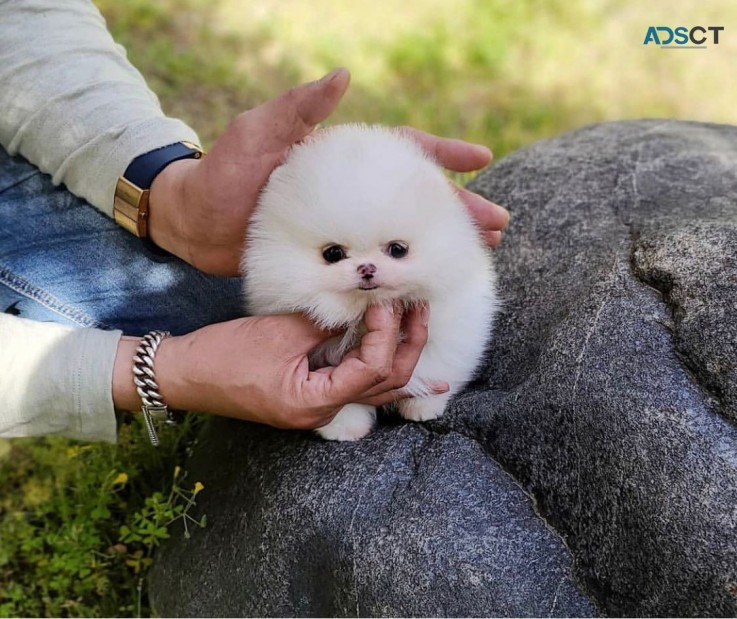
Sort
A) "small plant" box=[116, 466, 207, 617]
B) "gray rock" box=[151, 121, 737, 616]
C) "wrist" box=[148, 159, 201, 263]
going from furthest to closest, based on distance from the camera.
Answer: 1. "small plant" box=[116, 466, 207, 617]
2. "wrist" box=[148, 159, 201, 263]
3. "gray rock" box=[151, 121, 737, 616]

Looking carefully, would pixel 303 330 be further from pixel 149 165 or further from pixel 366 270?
pixel 149 165

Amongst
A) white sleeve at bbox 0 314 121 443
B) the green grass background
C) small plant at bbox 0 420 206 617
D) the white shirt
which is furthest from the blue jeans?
the green grass background

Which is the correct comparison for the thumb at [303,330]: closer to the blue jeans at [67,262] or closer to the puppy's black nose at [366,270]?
the puppy's black nose at [366,270]

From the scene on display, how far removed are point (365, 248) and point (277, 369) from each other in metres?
0.35

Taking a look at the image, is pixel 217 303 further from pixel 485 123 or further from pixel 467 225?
pixel 485 123

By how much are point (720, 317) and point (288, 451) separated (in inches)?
40.4

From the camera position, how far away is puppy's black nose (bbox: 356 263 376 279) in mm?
1592

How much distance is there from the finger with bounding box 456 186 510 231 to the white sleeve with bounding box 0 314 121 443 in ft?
3.06

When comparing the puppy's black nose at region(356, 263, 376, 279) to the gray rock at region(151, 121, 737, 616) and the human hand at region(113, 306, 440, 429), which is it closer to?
the human hand at region(113, 306, 440, 429)

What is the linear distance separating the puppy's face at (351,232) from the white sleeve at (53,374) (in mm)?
443

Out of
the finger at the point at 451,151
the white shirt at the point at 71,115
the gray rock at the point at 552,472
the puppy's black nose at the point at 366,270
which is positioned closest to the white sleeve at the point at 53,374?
the white shirt at the point at 71,115

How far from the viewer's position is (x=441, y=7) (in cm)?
548

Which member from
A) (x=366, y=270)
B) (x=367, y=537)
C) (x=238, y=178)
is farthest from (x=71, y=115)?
(x=367, y=537)

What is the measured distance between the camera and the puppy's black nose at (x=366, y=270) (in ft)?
5.22
